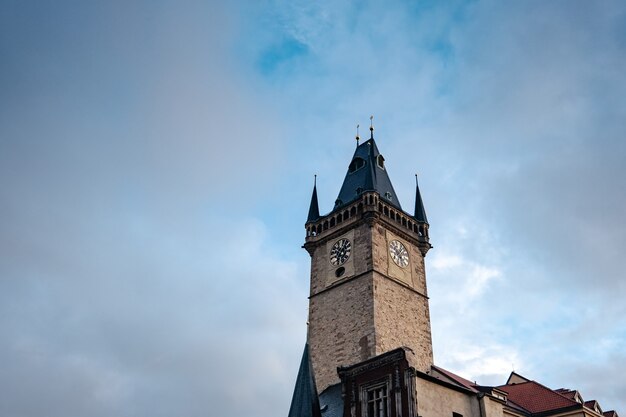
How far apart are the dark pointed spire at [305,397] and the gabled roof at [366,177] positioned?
15.4 meters

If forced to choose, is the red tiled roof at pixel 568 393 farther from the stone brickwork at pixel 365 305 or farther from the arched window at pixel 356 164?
the arched window at pixel 356 164

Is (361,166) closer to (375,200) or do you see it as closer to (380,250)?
(375,200)

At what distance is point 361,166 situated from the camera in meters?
54.5

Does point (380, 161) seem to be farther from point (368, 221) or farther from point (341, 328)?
point (341, 328)

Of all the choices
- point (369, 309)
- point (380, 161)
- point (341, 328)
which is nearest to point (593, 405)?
point (369, 309)

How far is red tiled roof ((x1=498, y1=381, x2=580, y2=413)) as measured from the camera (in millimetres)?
42906

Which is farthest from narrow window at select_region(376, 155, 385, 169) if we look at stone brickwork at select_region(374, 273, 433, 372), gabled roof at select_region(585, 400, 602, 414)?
gabled roof at select_region(585, 400, 602, 414)

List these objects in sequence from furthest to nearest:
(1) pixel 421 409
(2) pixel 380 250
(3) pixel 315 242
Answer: (3) pixel 315 242
(2) pixel 380 250
(1) pixel 421 409

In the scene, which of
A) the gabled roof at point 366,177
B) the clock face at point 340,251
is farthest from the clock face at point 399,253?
the gabled roof at point 366,177

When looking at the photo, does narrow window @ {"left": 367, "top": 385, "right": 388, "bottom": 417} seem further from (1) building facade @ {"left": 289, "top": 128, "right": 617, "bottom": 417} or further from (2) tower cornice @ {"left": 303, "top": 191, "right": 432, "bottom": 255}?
(2) tower cornice @ {"left": 303, "top": 191, "right": 432, "bottom": 255}

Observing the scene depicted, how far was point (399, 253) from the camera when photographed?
1932 inches

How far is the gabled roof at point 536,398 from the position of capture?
4281 centimetres

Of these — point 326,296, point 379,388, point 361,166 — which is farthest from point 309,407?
point 361,166

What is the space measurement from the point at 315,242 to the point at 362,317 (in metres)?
8.91
